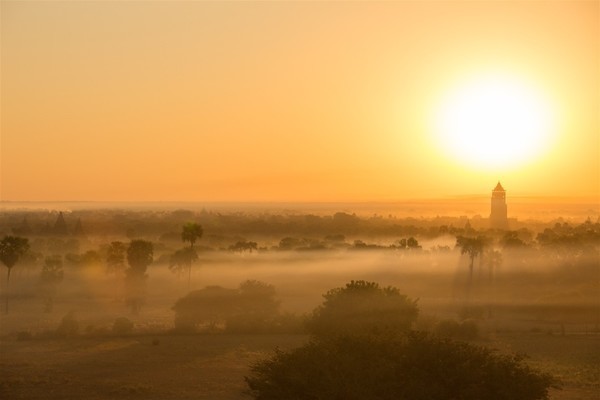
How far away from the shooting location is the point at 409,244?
4099 inches

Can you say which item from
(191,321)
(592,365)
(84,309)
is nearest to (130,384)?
(191,321)

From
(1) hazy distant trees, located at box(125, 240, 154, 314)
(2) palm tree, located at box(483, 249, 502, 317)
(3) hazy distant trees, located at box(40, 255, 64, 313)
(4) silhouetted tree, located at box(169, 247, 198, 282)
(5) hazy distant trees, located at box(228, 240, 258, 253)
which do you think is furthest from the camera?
(5) hazy distant trees, located at box(228, 240, 258, 253)

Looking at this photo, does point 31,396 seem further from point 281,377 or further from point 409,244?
point 409,244

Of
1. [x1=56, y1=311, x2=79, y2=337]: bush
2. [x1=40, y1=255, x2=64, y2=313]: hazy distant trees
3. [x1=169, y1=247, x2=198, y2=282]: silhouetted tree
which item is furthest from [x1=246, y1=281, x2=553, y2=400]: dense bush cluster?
[x1=169, y1=247, x2=198, y2=282]: silhouetted tree

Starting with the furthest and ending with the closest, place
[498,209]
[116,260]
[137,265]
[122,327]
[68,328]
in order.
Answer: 1. [498,209]
2. [116,260]
3. [137,265]
4. [122,327]
5. [68,328]

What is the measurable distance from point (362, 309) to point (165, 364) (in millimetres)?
9986

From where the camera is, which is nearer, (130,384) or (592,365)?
(130,384)

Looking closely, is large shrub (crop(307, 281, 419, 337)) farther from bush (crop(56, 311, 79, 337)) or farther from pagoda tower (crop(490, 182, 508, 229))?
pagoda tower (crop(490, 182, 508, 229))

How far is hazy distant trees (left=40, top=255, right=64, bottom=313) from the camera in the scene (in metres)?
64.4

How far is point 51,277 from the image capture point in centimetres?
6856

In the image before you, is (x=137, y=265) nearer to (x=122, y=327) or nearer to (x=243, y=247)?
(x=122, y=327)

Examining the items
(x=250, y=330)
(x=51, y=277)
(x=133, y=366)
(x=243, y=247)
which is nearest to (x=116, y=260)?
(x=51, y=277)

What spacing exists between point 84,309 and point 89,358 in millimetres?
19952

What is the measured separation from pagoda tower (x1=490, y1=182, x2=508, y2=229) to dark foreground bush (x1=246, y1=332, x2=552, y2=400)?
145 m
